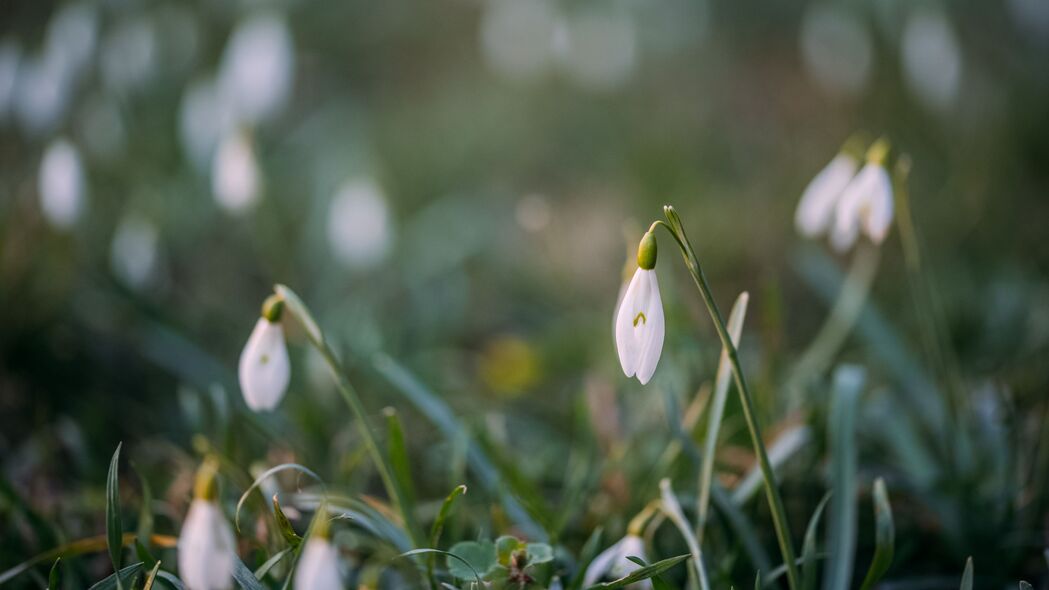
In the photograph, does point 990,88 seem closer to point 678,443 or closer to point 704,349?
point 704,349

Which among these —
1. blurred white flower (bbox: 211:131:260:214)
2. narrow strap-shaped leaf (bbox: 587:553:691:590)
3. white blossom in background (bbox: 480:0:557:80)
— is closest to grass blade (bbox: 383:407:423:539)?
narrow strap-shaped leaf (bbox: 587:553:691:590)

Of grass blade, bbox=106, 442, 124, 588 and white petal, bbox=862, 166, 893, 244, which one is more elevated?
white petal, bbox=862, 166, 893, 244

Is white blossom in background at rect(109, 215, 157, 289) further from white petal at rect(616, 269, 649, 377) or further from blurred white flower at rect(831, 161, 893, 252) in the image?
blurred white flower at rect(831, 161, 893, 252)

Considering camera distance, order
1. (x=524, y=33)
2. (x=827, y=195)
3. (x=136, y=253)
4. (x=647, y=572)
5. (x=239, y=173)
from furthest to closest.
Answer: (x=524, y=33), (x=136, y=253), (x=239, y=173), (x=827, y=195), (x=647, y=572)

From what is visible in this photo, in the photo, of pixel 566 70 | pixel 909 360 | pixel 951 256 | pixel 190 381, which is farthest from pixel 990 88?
pixel 190 381

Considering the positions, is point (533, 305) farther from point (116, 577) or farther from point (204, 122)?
point (116, 577)

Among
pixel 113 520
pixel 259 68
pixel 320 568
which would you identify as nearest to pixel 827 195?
pixel 320 568
